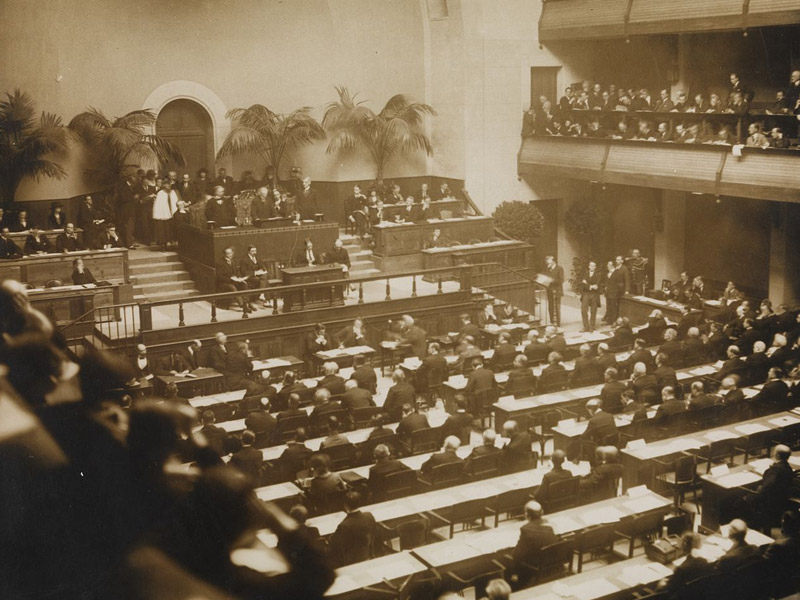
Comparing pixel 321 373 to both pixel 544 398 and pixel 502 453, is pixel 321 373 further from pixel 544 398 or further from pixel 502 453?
pixel 502 453

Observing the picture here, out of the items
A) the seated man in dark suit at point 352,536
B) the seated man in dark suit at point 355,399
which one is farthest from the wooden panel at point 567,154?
the seated man in dark suit at point 352,536

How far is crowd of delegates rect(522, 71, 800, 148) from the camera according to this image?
57.9 feet

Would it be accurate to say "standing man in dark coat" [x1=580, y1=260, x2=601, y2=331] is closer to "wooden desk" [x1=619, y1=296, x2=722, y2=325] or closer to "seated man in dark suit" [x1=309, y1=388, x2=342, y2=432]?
"wooden desk" [x1=619, y1=296, x2=722, y2=325]

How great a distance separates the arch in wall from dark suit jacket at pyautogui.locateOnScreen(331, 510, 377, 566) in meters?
16.6

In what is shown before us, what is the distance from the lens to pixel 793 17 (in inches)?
666

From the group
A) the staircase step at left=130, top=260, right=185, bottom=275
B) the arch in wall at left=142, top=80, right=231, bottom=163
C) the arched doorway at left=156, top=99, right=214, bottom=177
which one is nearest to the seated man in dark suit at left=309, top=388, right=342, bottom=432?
the staircase step at left=130, top=260, right=185, bottom=275

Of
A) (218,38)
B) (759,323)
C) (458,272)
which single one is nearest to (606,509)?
(759,323)

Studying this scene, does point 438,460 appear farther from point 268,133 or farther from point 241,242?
point 268,133

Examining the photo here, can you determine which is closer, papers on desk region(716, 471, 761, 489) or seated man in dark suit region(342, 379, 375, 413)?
papers on desk region(716, 471, 761, 489)

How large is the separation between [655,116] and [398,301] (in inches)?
332

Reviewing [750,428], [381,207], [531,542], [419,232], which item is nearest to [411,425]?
[531,542]

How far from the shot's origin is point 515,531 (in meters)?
8.13

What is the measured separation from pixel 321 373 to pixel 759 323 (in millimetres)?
8493

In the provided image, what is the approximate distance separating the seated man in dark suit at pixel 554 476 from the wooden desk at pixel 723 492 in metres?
1.64
